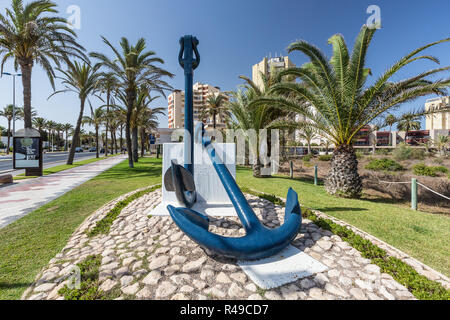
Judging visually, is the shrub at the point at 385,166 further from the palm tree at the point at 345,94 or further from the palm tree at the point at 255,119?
the palm tree at the point at 345,94

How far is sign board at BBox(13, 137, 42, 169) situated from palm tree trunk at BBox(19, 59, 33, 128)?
1249mm

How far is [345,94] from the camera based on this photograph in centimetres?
625

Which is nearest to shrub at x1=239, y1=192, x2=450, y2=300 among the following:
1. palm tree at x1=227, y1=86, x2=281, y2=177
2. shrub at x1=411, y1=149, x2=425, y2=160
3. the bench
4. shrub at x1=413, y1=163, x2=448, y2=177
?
palm tree at x1=227, y1=86, x2=281, y2=177

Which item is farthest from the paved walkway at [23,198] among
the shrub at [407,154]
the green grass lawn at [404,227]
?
the shrub at [407,154]

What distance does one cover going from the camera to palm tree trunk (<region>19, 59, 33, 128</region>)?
422 inches

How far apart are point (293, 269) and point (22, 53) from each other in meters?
16.2

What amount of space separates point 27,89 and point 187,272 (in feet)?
49.1

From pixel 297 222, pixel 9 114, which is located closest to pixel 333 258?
pixel 297 222

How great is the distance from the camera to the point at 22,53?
1041 cm

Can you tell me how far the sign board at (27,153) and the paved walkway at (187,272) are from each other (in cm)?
997

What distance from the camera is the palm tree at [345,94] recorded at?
5637 mm

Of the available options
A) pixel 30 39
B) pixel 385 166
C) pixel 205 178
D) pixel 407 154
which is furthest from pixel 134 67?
pixel 407 154

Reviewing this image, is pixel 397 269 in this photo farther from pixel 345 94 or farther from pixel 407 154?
pixel 407 154

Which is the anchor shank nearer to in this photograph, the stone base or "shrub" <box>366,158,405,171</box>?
the stone base
